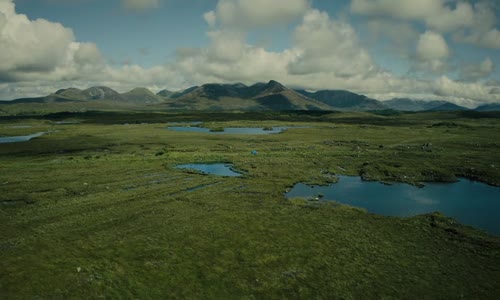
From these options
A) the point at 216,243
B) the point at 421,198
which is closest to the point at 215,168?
the point at 421,198

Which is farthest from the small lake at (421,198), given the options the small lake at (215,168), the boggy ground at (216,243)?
the small lake at (215,168)

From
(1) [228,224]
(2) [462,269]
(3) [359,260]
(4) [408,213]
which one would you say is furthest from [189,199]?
(2) [462,269]

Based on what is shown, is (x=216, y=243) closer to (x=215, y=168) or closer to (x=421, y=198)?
(x=421, y=198)

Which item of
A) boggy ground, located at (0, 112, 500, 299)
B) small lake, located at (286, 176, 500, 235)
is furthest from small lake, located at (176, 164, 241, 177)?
small lake, located at (286, 176, 500, 235)

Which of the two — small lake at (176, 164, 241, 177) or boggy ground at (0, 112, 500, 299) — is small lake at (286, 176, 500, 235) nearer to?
boggy ground at (0, 112, 500, 299)

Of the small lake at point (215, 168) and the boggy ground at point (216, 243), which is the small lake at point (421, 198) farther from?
the small lake at point (215, 168)

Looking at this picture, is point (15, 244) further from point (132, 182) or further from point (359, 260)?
point (359, 260)
